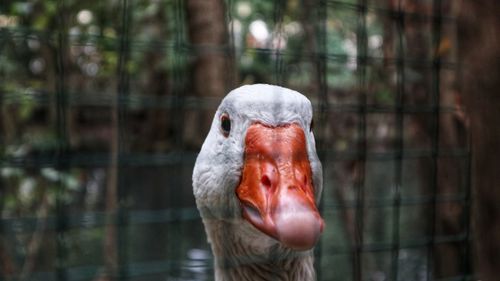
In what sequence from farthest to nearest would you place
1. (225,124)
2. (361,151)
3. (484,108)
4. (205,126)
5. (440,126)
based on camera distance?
(205,126) → (440,126) → (361,151) → (225,124) → (484,108)

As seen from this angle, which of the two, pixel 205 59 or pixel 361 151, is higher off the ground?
pixel 205 59

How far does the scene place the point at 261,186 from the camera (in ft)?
3.85

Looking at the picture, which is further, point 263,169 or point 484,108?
point 263,169

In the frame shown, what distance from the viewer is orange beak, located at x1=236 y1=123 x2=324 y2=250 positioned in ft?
3.33

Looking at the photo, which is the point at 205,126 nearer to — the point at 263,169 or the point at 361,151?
the point at 361,151

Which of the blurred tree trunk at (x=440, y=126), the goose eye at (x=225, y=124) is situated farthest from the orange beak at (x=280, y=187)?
the blurred tree trunk at (x=440, y=126)

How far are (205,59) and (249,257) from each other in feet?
4.69

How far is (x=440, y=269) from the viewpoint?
2348mm

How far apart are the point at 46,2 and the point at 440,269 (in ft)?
5.76

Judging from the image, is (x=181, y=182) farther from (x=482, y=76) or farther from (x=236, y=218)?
(x=482, y=76)

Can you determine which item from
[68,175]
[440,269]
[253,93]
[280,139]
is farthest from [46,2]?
[440,269]

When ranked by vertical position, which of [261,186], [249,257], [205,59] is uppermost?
[205,59]

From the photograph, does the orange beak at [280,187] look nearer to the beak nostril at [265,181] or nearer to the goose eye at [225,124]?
the beak nostril at [265,181]

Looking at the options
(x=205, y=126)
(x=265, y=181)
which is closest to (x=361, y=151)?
(x=265, y=181)
